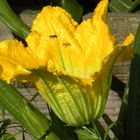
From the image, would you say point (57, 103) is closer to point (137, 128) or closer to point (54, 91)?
point (54, 91)

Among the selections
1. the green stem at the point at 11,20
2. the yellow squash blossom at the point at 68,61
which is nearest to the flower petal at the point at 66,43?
the yellow squash blossom at the point at 68,61

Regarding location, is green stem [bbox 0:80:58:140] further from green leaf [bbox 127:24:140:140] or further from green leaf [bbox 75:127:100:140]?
green leaf [bbox 127:24:140:140]

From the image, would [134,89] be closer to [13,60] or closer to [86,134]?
[86,134]

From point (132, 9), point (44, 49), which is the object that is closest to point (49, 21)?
point (44, 49)

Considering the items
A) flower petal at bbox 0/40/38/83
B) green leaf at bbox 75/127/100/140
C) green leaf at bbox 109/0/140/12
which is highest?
flower petal at bbox 0/40/38/83

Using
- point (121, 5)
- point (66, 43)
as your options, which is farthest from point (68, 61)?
point (121, 5)

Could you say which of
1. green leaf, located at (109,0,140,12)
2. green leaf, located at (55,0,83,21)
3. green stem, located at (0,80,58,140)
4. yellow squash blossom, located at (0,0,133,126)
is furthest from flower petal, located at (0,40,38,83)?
green leaf, located at (109,0,140,12)

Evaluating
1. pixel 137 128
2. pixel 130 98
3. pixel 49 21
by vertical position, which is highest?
pixel 49 21
